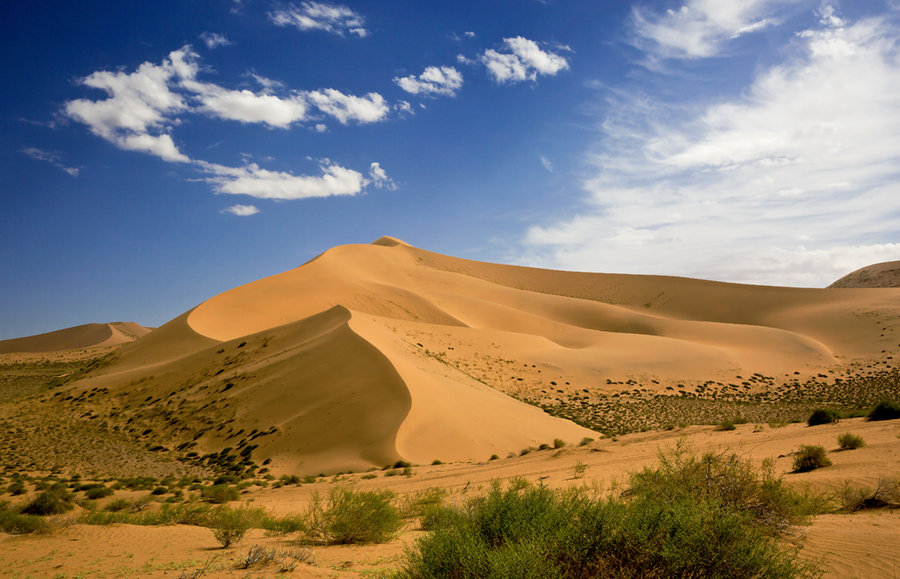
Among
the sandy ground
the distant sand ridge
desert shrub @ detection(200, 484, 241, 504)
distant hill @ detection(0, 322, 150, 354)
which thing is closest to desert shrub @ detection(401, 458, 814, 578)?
the sandy ground

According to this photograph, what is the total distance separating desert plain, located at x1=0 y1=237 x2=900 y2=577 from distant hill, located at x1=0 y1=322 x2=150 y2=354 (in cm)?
9850

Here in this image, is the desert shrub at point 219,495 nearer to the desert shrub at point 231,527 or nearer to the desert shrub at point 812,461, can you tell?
the desert shrub at point 231,527

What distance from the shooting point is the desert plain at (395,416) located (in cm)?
816

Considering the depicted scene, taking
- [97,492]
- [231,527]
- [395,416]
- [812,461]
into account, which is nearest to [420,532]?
[231,527]

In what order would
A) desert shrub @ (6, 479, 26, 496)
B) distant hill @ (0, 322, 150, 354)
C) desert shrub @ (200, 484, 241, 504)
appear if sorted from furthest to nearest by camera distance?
distant hill @ (0, 322, 150, 354), desert shrub @ (6, 479, 26, 496), desert shrub @ (200, 484, 241, 504)

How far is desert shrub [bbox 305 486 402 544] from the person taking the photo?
8477 mm

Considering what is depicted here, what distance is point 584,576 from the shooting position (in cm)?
457

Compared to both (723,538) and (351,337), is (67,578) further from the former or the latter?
(351,337)

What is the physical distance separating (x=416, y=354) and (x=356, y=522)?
25.1 m

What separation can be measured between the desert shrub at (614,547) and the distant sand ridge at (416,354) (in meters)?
14.4

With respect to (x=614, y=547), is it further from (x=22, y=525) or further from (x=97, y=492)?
Answer: (x=97, y=492)

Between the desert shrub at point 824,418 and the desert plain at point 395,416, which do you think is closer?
the desert plain at point 395,416

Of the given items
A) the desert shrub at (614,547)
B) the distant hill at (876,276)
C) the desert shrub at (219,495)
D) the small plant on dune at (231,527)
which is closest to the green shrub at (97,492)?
the desert shrub at (219,495)

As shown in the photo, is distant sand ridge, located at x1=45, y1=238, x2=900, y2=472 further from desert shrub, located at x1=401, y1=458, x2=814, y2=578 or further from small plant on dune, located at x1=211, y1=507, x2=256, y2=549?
desert shrub, located at x1=401, y1=458, x2=814, y2=578
